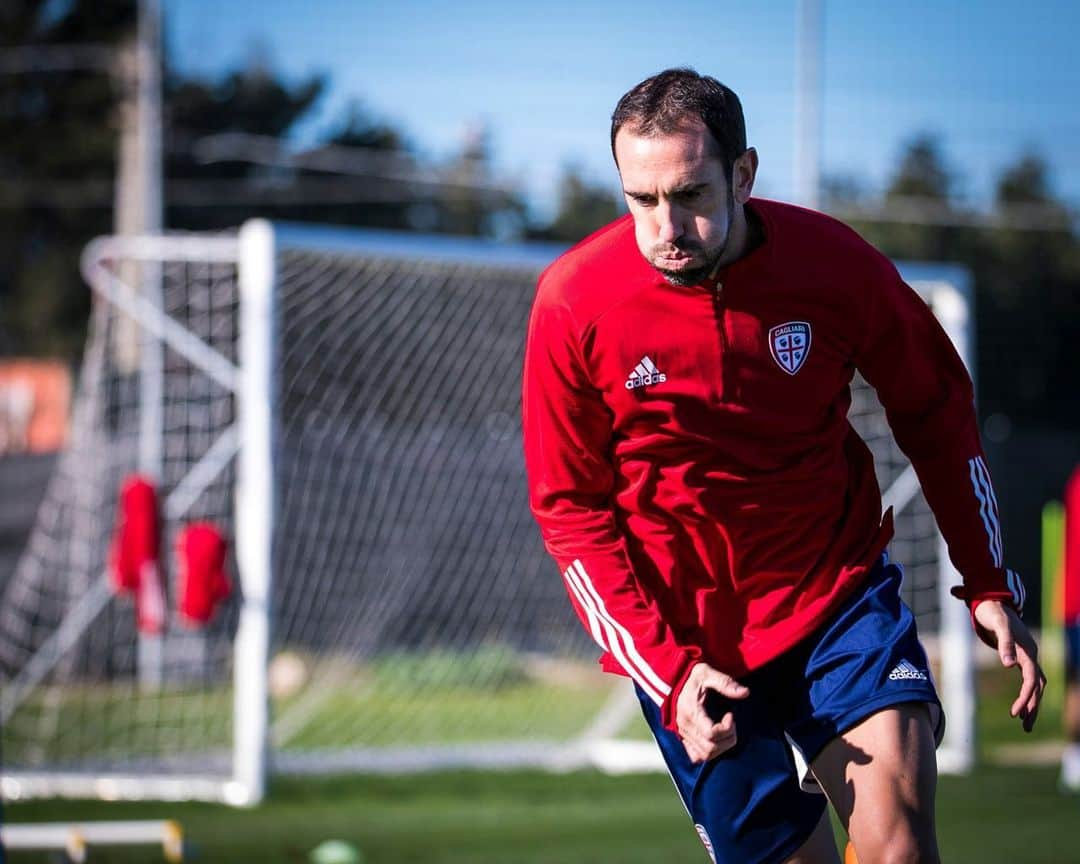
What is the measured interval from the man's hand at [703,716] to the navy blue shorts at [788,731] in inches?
8.0

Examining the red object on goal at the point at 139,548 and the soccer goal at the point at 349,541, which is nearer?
the red object on goal at the point at 139,548

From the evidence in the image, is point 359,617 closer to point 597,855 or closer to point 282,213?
point 597,855

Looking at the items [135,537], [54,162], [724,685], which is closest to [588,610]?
[724,685]

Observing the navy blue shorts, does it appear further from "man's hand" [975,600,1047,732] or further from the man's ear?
the man's ear

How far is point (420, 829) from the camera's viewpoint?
24.9 feet

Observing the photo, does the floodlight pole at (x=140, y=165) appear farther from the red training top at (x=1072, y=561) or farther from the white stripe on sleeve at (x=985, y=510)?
the white stripe on sleeve at (x=985, y=510)

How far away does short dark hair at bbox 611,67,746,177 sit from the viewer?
9.47 ft

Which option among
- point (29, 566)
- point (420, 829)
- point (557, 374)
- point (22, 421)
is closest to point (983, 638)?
point (557, 374)

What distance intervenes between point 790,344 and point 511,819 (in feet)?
17.4

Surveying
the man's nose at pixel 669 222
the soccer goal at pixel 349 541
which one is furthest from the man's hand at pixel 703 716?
the soccer goal at pixel 349 541

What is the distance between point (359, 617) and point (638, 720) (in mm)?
2742

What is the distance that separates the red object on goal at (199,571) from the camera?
8578 millimetres

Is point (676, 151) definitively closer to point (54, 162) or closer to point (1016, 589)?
point (1016, 589)

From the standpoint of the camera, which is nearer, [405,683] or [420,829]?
[420,829]
